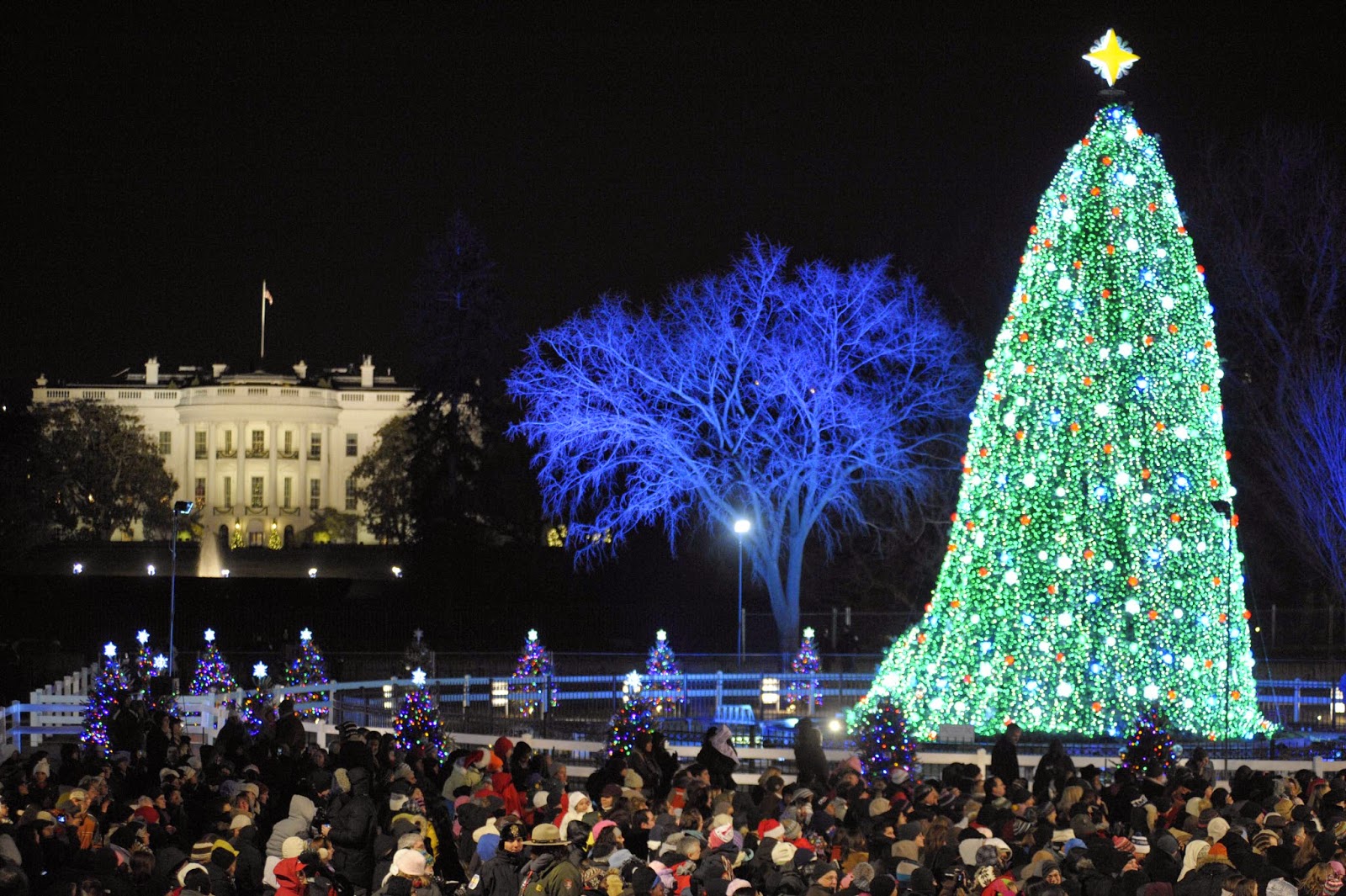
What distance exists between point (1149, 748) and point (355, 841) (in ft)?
28.1

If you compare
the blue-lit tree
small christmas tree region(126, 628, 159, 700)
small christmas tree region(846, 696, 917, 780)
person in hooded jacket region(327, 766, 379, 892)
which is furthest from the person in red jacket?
the blue-lit tree

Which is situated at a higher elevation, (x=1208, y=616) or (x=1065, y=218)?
(x=1065, y=218)

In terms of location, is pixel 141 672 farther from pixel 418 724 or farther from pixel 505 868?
pixel 505 868

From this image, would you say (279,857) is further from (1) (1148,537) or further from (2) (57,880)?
(1) (1148,537)

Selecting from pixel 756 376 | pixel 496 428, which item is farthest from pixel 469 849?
pixel 496 428

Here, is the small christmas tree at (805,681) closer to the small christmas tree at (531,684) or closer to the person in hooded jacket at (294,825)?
the small christmas tree at (531,684)

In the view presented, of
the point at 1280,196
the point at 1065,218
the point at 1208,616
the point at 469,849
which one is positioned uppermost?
the point at 1280,196

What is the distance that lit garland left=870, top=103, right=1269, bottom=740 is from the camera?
900 inches

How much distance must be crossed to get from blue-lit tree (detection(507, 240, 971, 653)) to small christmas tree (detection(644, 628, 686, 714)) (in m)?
14.8

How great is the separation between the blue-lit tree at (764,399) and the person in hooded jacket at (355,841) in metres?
32.5

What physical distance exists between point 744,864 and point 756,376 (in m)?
34.5

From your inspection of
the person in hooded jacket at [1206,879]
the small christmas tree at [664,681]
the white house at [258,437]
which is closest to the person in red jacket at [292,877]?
the person in hooded jacket at [1206,879]

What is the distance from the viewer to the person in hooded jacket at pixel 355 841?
531 inches

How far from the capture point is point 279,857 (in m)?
13.0
